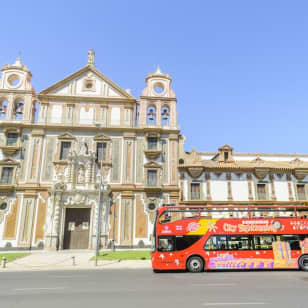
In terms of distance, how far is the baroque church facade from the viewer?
28.8 metres

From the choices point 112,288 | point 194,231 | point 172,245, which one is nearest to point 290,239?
point 194,231

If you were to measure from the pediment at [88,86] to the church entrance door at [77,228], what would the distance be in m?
14.6

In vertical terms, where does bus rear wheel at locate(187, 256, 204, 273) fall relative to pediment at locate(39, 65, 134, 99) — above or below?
below

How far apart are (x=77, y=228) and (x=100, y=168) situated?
6.92 metres

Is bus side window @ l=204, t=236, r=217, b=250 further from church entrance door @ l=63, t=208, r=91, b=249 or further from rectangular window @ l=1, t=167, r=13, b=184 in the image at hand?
rectangular window @ l=1, t=167, r=13, b=184

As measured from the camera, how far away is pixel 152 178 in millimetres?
31406

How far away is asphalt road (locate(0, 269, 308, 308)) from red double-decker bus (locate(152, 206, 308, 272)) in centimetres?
318

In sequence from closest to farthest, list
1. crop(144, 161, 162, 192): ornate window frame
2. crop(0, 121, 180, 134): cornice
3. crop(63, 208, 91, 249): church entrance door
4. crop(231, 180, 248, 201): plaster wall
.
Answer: crop(63, 208, 91, 249): church entrance door < crop(144, 161, 162, 192): ornate window frame < crop(0, 121, 180, 134): cornice < crop(231, 180, 248, 201): plaster wall

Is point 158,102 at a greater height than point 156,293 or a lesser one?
greater

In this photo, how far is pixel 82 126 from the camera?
32.0 metres

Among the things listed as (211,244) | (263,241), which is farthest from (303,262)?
(211,244)

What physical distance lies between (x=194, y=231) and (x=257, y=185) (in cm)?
1999

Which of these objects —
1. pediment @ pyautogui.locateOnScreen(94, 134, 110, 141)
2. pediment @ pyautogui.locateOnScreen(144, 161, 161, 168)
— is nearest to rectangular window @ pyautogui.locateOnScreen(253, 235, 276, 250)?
pediment @ pyautogui.locateOnScreen(144, 161, 161, 168)

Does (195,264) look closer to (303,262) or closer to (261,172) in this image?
(303,262)
